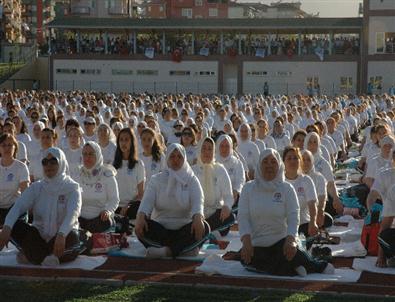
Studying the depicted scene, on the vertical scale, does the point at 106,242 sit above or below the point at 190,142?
below

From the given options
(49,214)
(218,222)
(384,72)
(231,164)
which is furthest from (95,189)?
(384,72)

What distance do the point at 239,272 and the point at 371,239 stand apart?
73.4 inches

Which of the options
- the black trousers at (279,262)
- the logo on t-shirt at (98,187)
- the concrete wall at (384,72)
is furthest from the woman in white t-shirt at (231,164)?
the concrete wall at (384,72)

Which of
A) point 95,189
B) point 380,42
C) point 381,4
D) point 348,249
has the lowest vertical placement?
point 348,249

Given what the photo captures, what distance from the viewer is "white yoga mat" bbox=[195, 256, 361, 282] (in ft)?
26.3

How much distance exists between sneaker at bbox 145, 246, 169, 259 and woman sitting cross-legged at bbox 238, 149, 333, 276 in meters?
1.17

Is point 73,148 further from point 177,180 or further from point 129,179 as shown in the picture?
point 177,180

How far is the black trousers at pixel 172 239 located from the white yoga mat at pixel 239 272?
467 millimetres

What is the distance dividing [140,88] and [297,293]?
4763cm

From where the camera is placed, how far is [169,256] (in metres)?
9.01

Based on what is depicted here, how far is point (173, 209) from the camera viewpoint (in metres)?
9.17

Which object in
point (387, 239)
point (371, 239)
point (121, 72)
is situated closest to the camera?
point (387, 239)

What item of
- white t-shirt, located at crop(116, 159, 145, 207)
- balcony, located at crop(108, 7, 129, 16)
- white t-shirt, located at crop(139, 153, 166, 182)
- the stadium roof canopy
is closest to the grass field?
white t-shirt, located at crop(116, 159, 145, 207)

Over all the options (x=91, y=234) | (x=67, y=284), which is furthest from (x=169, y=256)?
(x=67, y=284)
